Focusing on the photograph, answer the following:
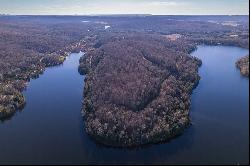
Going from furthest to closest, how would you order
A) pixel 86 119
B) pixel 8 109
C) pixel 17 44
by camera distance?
1. pixel 17 44
2. pixel 8 109
3. pixel 86 119

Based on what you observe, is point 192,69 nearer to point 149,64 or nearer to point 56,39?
point 149,64

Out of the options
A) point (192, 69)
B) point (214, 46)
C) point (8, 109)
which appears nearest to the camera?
point (8, 109)

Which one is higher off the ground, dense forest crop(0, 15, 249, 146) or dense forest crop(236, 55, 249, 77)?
dense forest crop(236, 55, 249, 77)

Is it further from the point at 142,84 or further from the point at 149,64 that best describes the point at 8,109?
the point at 149,64

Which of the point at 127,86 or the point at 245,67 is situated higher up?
the point at 245,67

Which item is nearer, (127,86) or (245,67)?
(245,67)

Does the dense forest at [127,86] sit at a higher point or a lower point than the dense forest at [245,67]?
lower

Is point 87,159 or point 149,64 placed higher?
point 149,64

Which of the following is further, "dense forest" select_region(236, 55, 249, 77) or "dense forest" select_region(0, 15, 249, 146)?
Answer: "dense forest" select_region(0, 15, 249, 146)

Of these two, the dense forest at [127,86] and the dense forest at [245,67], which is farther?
the dense forest at [127,86]

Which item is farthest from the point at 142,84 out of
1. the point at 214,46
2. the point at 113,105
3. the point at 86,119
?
the point at 214,46

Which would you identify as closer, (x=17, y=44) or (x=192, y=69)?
(x=192, y=69)
